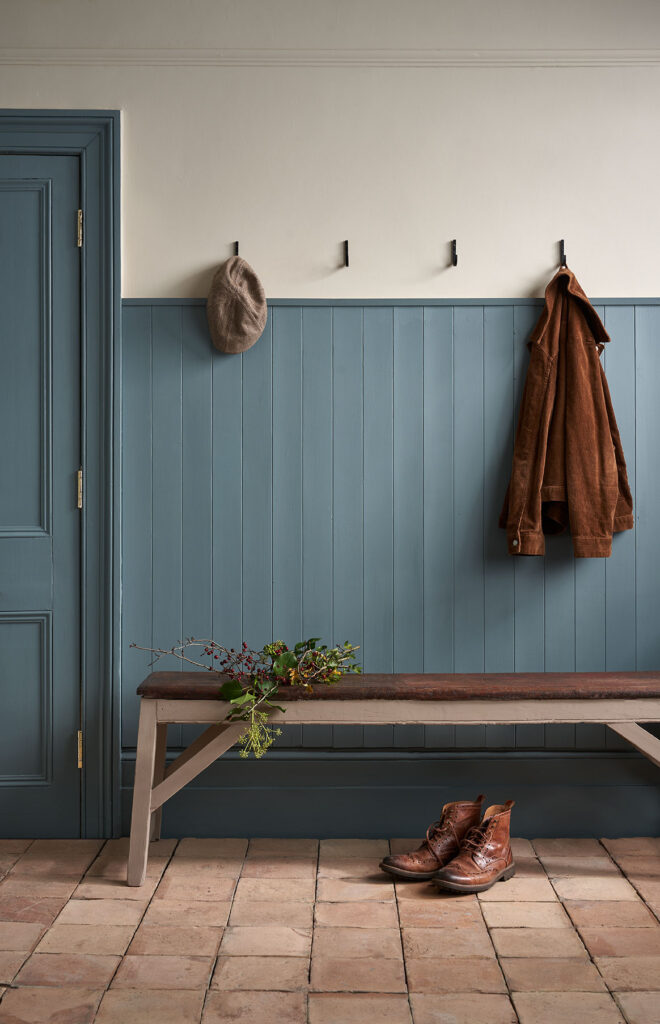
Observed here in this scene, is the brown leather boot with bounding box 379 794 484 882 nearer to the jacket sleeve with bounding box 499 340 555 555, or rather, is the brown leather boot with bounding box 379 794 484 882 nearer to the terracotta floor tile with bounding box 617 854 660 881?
the terracotta floor tile with bounding box 617 854 660 881

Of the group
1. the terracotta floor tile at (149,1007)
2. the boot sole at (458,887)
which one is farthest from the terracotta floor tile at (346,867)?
the terracotta floor tile at (149,1007)

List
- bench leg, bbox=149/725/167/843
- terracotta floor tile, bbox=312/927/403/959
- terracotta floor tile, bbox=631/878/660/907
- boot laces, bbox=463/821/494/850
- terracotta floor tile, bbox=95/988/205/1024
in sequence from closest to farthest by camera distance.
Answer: terracotta floor tile, bbox=95/988/205/1024 < terracotta floor tile, bbox=312/927/403/959 < terracotta floor tile, bbox=631/878/660/907 < boot laces, bbox=463/821/494/850 < bench leg, bbox=149/725/167/843

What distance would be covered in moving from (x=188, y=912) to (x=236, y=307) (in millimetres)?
1815

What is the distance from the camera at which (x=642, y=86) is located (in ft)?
9.12

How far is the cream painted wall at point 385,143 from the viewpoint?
9.05ft

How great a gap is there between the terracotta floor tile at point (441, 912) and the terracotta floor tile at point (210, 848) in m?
0.61

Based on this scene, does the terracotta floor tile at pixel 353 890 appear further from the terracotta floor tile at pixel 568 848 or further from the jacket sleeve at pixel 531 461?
the jacket sleeve at pixel 531 461

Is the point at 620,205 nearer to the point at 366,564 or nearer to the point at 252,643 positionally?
the point at 366,564

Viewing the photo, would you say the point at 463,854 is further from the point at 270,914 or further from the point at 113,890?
the point at 113,890

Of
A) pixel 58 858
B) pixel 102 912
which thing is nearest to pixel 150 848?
pixel 58 858

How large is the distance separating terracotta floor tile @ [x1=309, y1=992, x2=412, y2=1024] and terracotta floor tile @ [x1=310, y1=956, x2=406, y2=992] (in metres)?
0.03

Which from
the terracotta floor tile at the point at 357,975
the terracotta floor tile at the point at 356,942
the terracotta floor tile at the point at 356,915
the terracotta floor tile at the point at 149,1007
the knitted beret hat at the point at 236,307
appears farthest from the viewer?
the knitted beret hat at the point at 236,307

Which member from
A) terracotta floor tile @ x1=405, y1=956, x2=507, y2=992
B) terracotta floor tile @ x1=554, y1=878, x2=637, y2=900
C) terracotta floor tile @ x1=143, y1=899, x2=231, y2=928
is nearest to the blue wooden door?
terracotta floor tile @ x1=143, y1=899, x2=231, y2=928

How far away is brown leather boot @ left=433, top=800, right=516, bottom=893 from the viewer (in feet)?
7.55
